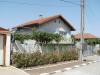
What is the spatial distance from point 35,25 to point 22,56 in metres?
21.8

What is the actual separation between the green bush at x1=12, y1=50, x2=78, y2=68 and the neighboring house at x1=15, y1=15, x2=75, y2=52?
14.0 metres

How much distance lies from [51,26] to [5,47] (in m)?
24.0

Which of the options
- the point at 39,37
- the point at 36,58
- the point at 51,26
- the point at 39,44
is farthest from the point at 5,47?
the point at 51,26

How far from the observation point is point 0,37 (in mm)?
19828

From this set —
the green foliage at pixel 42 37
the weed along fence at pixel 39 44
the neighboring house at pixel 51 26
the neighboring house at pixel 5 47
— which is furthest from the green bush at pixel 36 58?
→ the neighboring house at pixel 51 26

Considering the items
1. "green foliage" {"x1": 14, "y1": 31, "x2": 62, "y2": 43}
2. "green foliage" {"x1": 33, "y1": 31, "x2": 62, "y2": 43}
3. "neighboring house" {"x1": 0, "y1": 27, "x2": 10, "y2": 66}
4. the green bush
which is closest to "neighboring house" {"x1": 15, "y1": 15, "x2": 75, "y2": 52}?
"green foliage" {"x1": 14, "y1": 31, "x2": 62, "y2": 43}

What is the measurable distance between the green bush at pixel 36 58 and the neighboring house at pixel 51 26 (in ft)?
46.0

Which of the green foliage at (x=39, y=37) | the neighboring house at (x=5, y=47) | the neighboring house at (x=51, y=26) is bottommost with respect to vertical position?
the neighboring house at (x=5, y=47)

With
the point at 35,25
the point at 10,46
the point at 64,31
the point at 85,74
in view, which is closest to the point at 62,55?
the point at 10,46

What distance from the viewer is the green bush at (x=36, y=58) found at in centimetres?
1984

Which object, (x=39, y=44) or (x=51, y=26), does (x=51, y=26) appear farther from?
(x=39, y=44)

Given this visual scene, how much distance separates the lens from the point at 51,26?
43.7m

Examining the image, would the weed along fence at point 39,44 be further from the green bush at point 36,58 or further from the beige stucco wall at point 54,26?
the beige stucco wall at point 54,26

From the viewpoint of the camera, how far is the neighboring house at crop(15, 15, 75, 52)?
41.6 m
